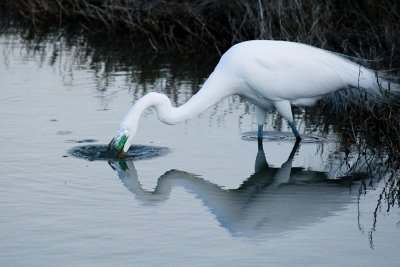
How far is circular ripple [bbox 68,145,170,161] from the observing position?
9.01m

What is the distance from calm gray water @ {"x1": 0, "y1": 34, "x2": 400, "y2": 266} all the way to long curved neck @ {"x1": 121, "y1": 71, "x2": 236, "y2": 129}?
313 mm

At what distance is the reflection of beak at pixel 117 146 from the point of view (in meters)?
8.79

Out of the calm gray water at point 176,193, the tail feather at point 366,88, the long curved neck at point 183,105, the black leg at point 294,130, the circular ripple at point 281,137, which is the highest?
the tail feather at point 366,88

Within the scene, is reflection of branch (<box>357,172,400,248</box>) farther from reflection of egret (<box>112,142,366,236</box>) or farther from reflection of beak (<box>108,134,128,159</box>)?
reflection of beak (<box>108,134,128,159</box>)

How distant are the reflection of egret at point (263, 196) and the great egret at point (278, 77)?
0.80 meters

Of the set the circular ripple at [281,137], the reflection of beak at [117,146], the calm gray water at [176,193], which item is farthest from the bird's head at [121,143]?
the circular ripple at [281,137]

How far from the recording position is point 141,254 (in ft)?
20.6

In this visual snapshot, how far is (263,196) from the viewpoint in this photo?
7.96 m

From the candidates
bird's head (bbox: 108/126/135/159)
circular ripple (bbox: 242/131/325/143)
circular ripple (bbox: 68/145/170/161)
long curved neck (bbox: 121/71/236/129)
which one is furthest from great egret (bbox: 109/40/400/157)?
bird's head (bbox: 108/126/135/159)

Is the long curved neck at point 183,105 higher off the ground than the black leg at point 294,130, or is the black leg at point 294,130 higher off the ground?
the long curved neck at point 183,105

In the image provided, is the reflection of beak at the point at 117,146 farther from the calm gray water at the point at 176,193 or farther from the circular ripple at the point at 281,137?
the circular ripple at the point at 281,137

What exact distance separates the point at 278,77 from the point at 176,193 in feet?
6.90

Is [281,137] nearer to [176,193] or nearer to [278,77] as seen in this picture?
[278,77]

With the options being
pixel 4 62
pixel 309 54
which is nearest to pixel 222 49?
pixel 4 62
